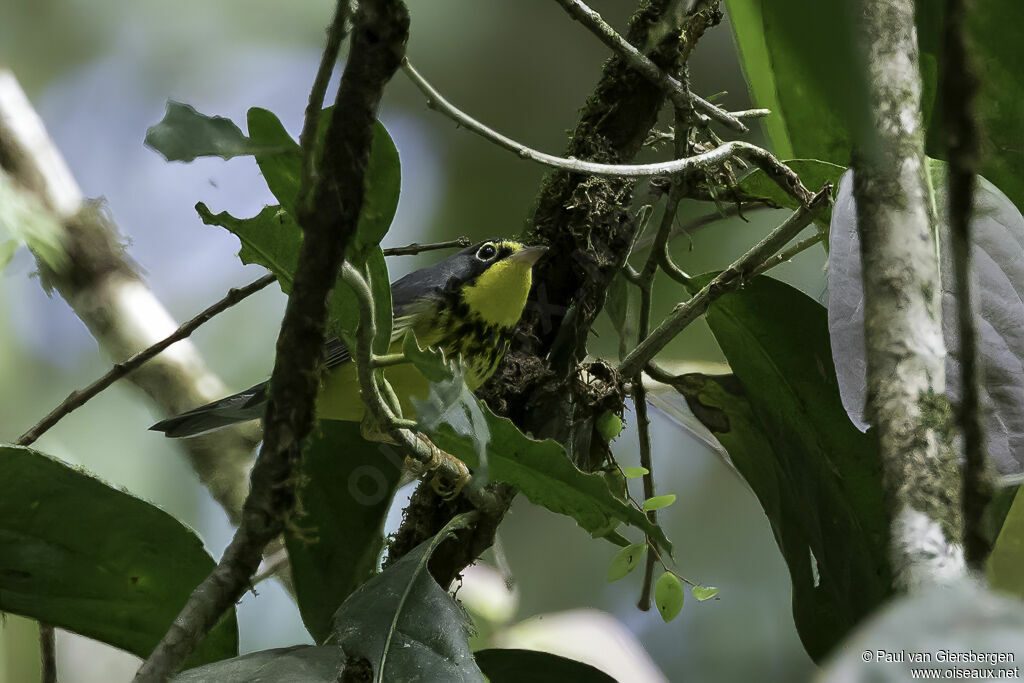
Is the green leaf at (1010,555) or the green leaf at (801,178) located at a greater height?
the green leaf at (801,178)

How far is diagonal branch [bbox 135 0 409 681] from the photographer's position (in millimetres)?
617

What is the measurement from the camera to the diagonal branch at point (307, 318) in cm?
62

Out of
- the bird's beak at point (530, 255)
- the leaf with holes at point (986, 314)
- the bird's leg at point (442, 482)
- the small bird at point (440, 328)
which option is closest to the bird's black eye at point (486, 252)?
the small bird at point (440, 328)

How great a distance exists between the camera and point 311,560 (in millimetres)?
1370

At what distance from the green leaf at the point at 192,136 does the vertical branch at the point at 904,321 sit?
0.49 m

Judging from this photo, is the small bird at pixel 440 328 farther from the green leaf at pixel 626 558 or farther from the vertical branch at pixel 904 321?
the vertical branch at pixel 904 321

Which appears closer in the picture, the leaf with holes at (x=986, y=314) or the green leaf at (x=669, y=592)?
the leaf with holes at (x=986, y=314)

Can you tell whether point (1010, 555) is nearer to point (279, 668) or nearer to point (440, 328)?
point (440, 328)

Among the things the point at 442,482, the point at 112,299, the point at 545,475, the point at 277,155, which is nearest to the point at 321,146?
the point at 277,155

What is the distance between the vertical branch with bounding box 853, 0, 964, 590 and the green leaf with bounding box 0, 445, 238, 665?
3.11 ft

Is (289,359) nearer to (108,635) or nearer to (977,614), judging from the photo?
(977,614)

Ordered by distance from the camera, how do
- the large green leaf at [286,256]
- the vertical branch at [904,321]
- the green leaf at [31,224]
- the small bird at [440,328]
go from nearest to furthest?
the vertical branch at [904,321], the large green leaf at [286,256], the small bird at [440,328], the green leaf at [31,224]

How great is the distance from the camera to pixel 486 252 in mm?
1955

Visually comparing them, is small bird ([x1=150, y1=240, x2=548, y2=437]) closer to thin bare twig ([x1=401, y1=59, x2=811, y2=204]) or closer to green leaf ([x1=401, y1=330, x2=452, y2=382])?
thin bare twig ([x1=401, y1=59, x2=811, y2=204])
